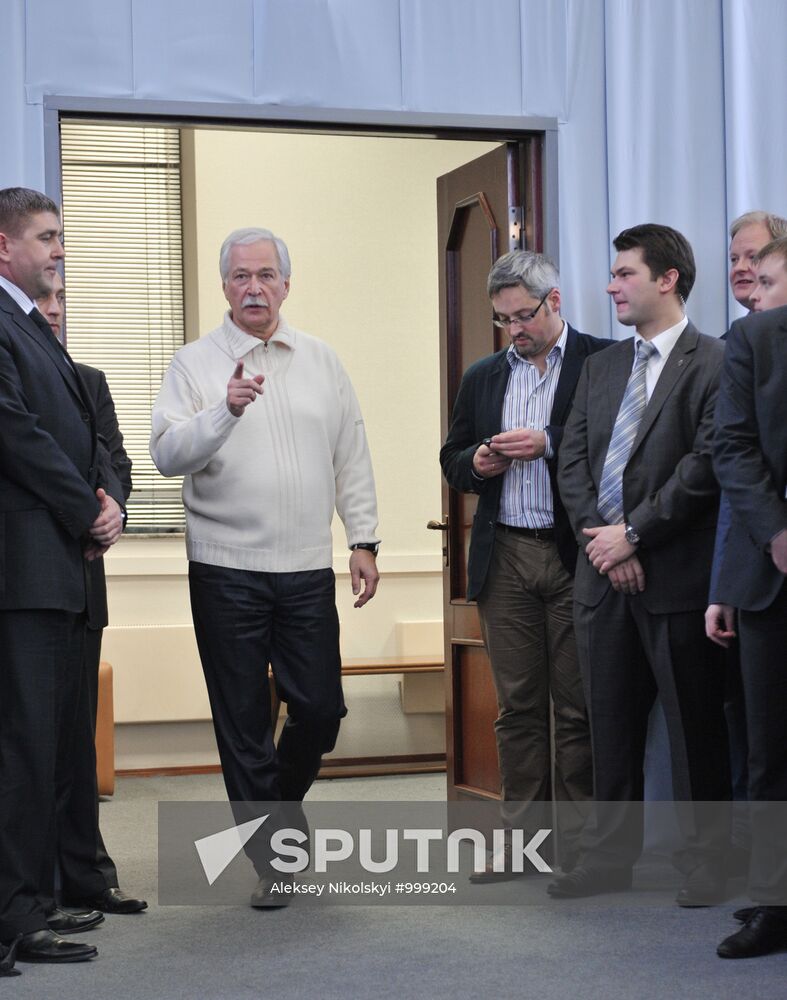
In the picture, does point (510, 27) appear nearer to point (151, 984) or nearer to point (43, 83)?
point (43, 83)

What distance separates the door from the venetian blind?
7.00 ft

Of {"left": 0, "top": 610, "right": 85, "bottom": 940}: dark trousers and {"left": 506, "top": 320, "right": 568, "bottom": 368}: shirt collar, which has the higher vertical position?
{"left": 506, "top": 320, "right": 568, "bottom": 368}: shirt collar

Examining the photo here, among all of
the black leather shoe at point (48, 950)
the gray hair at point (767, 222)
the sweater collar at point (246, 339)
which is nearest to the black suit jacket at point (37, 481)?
the sweater collar at point (246, 339)

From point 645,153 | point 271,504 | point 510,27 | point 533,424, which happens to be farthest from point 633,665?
point 510,27

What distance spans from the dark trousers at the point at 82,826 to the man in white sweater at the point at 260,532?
33cm

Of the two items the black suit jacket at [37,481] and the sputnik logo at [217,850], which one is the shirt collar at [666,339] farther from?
the sputnik logo at [217,850]

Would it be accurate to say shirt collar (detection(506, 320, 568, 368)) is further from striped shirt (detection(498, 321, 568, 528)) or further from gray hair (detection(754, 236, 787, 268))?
gray hair (detection(754, 236, 787, 268))

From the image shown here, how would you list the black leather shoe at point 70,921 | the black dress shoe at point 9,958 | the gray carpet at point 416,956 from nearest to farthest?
the gray carpet at point 416,956
the black dress shoe at point 9,958
the black leather shoe at point 70,921

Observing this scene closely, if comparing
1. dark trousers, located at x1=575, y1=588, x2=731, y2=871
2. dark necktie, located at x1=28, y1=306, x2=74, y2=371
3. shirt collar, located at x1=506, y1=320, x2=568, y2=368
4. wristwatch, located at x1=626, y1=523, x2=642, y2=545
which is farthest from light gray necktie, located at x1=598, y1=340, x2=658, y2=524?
dark necktie, located at x1=28, y1=306, x2=74, y2=371

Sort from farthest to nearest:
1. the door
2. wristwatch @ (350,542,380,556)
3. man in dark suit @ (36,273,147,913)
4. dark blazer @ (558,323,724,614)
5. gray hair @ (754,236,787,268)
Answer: the door → wristwatch @ (350,542,380,556) → man in dark suit @ (36,273,147,913) → dark blazer @ (558,323,724,614) → gray hair @ (754,236,787,268)

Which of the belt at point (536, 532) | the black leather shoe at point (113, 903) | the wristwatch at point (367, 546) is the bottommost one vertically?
the black leather shoe at point (113, 903)

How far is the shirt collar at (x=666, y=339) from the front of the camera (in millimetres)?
3504

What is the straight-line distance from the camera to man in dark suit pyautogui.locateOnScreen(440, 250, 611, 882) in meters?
3.70

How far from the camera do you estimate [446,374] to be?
458 cm
